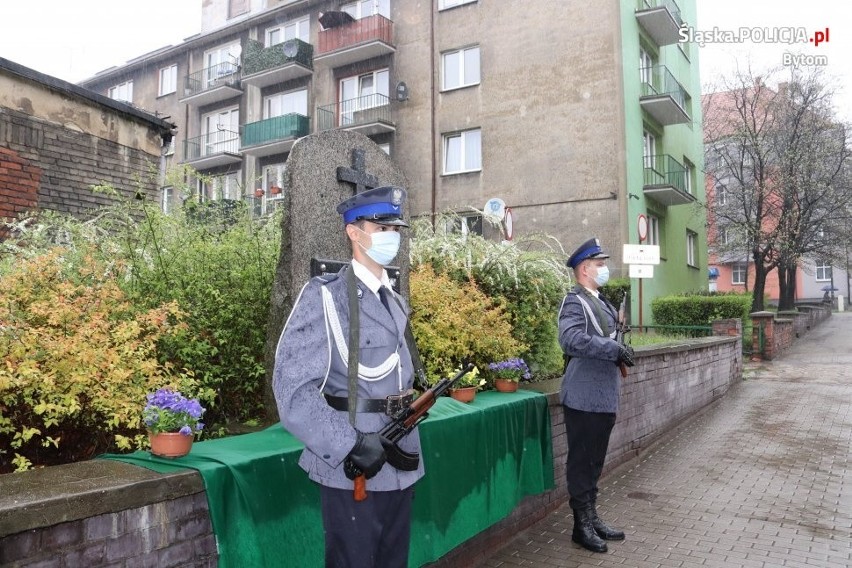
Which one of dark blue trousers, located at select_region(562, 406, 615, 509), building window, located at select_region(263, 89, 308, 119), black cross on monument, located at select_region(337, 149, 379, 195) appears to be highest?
building window, located at select_region(263, 89, 308, 119)

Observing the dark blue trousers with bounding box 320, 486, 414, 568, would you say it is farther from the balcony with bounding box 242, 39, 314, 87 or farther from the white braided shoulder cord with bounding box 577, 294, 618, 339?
the balcony with bounding box 242, 39, 314, 87

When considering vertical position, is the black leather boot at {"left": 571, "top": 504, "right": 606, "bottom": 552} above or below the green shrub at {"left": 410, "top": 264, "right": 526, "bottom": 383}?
below

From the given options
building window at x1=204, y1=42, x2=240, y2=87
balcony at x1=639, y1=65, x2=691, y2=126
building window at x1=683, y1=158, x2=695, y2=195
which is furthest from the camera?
building window at x1=204, y1=42, x2=240, y2=87

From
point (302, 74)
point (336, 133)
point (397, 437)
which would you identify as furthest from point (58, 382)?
point (302, 74)

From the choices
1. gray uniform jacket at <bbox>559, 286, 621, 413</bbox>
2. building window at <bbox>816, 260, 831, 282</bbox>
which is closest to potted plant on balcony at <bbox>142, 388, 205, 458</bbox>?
gray uniform jacket at <bbox>559, 286, 621, 413</bbox>

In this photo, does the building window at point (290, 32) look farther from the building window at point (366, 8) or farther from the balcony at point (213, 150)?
the balcony at point (213, 150)

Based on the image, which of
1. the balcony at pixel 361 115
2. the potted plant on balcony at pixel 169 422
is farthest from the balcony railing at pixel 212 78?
the potted plant on balcony at pixel 169 422

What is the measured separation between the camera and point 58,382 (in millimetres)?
3180

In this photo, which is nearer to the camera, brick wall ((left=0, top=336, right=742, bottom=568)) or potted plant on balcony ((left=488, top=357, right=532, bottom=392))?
brick wall ((left=0, top=336, right=742, bottom=568))

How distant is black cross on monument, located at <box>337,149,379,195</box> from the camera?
4.59 metres

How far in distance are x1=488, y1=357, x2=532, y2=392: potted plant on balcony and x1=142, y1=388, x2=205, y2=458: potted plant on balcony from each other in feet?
9.67

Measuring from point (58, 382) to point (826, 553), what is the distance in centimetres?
506

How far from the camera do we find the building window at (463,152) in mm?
21344

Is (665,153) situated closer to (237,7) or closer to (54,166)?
(237,7)
